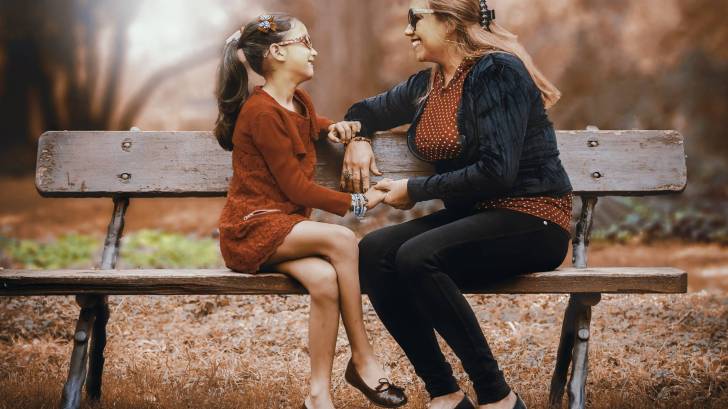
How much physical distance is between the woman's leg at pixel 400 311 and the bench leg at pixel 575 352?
0.55 metres

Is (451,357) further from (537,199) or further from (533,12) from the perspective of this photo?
(533,12)

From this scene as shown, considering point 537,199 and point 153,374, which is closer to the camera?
point 537,199

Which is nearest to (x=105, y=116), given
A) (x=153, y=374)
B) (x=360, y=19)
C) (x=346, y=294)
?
(x=360, y=19)

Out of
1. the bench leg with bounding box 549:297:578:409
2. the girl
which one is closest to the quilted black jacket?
the girl

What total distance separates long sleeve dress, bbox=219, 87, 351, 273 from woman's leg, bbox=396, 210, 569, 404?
1.35 ft

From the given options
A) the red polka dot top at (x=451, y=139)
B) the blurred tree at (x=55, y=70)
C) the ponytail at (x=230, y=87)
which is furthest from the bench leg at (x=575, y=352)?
the blurred tree at (x=55, y=70)

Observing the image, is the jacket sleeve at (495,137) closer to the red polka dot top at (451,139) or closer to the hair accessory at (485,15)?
the red polka dot top at (451,139)

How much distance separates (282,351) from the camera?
4672 mm

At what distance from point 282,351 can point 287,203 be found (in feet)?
4.74

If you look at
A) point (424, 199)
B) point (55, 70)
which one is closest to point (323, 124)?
point (424, 199)

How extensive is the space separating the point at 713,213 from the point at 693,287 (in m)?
3.13

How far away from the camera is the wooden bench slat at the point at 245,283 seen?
11.0ft

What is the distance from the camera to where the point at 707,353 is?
180 inches

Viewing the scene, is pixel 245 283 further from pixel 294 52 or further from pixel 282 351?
pixel 282 351
